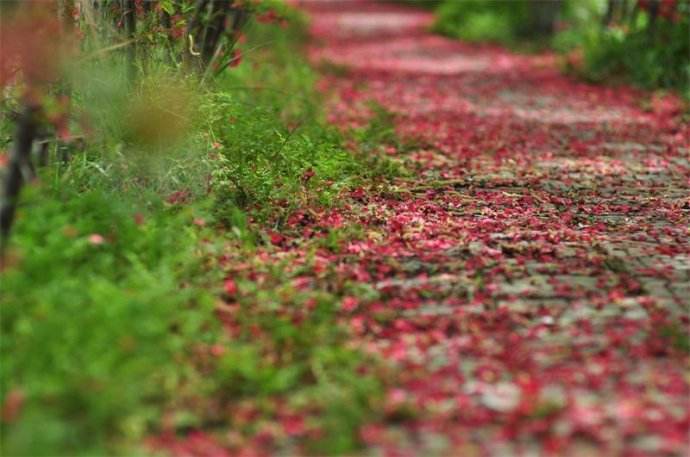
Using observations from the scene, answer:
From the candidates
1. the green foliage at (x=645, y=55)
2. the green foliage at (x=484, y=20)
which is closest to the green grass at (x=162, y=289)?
the green foliage at (x=645, y=55)

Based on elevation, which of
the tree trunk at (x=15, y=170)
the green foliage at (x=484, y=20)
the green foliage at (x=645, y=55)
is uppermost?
the tree trunk at (x=15, y=170)

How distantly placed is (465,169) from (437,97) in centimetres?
472

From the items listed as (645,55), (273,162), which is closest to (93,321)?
(273,162)

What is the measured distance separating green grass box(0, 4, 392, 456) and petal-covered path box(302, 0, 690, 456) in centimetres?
29

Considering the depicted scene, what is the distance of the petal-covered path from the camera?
402 cm

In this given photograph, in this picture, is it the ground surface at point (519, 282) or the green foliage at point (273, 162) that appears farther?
the green foliage at point (273, 162)

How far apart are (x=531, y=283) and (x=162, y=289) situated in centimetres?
194

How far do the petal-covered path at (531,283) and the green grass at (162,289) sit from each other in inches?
11.5

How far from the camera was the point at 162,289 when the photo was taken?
15.3 ft

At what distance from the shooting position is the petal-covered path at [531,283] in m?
4.02

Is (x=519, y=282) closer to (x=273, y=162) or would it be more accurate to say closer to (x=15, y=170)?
(x=273, y=162)

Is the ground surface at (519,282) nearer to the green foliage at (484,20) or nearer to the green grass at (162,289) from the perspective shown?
the green grass at (162,289)

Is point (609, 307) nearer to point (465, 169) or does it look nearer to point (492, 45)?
point (465, 169)

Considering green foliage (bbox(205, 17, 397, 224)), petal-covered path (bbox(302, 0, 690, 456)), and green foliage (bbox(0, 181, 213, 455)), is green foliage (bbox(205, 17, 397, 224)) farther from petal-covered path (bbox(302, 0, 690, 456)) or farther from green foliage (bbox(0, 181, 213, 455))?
green foliage (bbox(0, 181, 213, 455))
